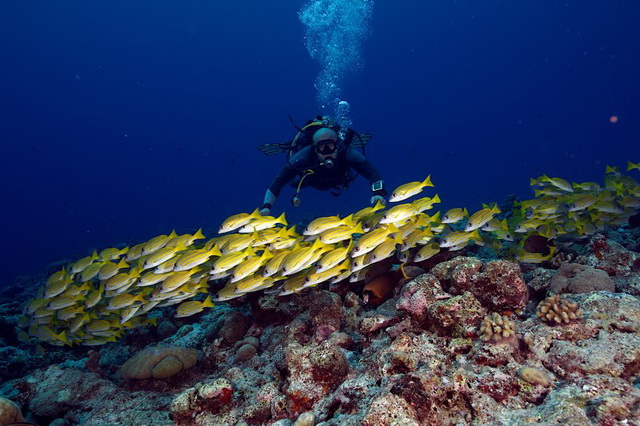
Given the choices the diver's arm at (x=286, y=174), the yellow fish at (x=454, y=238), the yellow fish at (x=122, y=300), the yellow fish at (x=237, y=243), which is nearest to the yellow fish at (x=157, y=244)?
the yellow fish at (x=122, y=300)

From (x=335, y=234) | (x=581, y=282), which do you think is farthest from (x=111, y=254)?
(x=581, y=282)

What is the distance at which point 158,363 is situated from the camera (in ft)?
15.0

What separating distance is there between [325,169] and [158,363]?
709 centimetres

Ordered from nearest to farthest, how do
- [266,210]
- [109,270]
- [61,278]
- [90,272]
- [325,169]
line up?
1. [109,270]
2. [90,272]
3. [61,278]
4. [266,210]
5. [325,169]

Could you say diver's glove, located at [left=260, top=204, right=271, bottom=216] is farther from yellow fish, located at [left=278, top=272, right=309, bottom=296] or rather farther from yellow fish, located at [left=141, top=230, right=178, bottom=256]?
yellow fish, located at [left=278, top=272, right=309, bottom=296]

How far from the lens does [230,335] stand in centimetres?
542

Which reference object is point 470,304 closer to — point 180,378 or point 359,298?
point 359,298

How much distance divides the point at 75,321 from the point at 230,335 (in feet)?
10.9

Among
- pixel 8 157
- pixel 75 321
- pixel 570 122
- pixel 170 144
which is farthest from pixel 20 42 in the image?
pixel 570 122

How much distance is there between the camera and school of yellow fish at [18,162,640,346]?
4.29m

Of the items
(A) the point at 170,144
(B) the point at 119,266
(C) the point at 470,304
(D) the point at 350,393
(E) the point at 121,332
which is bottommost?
(D) the point at 350,393

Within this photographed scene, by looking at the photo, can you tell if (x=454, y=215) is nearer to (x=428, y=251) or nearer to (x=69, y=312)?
(x=428, y=251)

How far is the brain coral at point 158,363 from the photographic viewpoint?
4539 mm

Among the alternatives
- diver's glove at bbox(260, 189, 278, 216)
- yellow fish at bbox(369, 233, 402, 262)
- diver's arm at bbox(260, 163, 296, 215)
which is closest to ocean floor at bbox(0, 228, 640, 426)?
yellow fish at bbox(369, 233, 402, 262)
